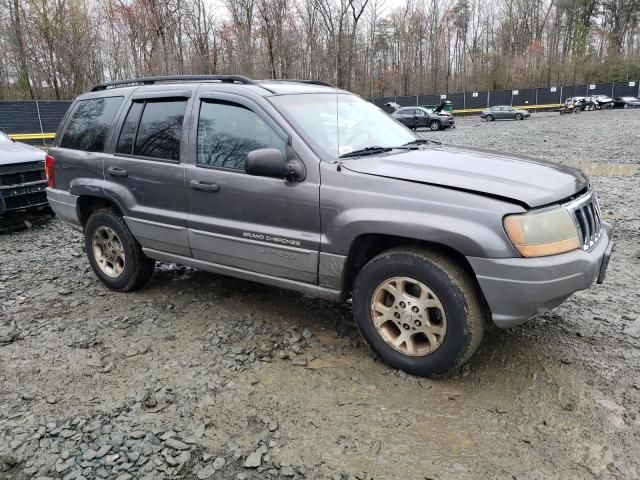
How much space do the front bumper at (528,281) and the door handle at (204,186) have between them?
1939mm

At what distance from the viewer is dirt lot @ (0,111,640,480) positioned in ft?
8.30

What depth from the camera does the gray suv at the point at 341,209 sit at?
2855mm

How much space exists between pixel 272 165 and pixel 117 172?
182 centimetres

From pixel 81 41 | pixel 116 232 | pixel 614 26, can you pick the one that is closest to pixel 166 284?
pixel 116 232

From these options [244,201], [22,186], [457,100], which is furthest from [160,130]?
[457,100]

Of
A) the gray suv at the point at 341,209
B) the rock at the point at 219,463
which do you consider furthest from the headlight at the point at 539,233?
the rock at the point at 219,463

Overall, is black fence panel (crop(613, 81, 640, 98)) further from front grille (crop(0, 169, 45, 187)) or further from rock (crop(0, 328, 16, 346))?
rock (crop(0, 328, 16, 346))

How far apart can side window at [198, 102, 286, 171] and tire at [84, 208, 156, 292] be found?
1.23 m

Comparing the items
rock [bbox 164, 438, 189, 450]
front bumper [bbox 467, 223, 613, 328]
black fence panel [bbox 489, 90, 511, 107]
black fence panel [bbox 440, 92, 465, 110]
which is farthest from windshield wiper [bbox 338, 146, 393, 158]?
black fence panel [bbox 489, 90, 511, 107]

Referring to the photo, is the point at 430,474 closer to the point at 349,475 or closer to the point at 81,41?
the point at 349,475

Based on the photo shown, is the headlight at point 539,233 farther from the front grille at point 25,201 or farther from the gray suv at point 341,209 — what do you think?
the front grille at point 25,201

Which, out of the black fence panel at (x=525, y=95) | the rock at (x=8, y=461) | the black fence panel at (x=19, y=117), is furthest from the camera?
the black fence panel at (x=525, y=95)

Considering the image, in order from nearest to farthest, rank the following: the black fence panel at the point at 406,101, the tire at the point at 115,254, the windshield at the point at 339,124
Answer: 1. the windshield at the point at 339,124
2. the tire at the point at 115,254
3. the black fence panel at the point at 406,101

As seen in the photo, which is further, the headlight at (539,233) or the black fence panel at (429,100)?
the black fence panel at (429,100)
